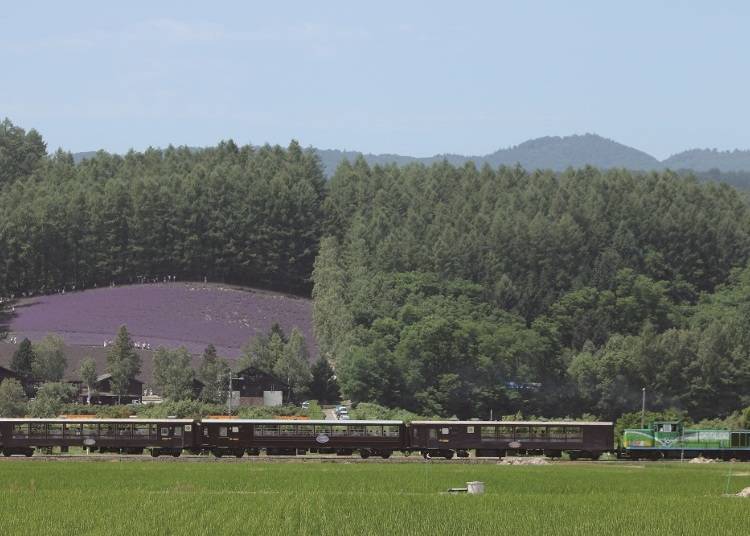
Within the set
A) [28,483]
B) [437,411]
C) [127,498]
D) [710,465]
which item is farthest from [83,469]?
[437,411]

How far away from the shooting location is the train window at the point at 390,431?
110438 mm

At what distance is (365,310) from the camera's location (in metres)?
196

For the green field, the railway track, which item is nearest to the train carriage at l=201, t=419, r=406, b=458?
the railway track

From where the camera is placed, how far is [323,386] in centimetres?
18338

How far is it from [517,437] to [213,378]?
2783 inches

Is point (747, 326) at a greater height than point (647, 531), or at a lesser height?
greater

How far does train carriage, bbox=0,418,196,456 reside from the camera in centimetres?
10869

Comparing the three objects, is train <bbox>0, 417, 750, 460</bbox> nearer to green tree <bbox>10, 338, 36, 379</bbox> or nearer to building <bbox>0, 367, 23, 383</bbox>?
building <bbox>0, 367, 23, 383</bbox>

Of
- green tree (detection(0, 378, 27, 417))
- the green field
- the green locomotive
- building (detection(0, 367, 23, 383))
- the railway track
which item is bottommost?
the green field

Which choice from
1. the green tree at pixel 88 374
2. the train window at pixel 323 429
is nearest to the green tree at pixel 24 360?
the green tree at pixel 88 374

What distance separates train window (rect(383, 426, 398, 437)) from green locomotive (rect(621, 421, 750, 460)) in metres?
15.2

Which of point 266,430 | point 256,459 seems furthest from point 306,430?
point 256,459

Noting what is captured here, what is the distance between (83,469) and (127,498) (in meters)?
23.9

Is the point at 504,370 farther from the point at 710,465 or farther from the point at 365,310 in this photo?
the point at 710,465
